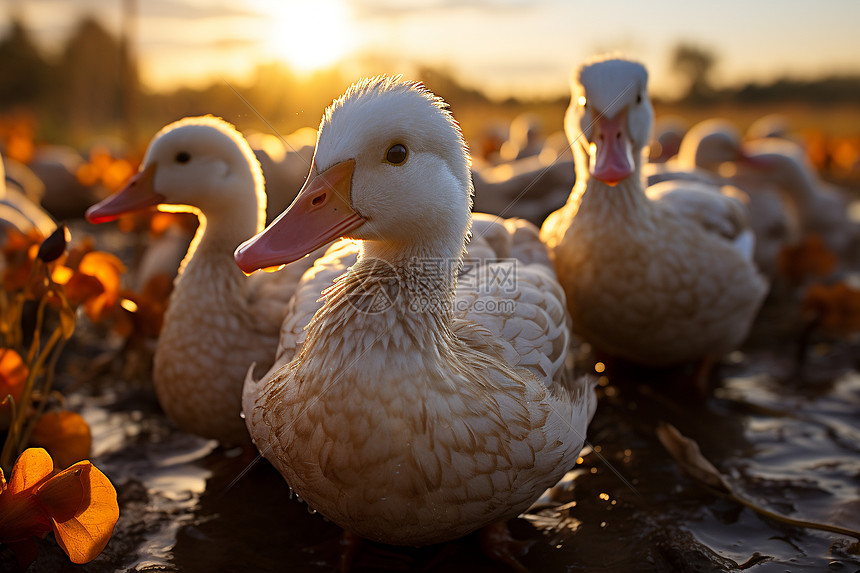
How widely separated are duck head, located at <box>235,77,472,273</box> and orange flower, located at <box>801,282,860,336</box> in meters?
2.94

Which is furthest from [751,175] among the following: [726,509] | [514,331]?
[514,331]

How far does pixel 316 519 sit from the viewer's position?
246cm

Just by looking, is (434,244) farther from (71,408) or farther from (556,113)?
(556,113)

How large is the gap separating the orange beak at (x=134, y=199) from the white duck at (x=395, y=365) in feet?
4.40

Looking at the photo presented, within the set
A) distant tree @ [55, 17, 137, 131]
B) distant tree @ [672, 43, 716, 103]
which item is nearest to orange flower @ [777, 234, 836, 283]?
distant tree @ [55, 17, 137, 131]

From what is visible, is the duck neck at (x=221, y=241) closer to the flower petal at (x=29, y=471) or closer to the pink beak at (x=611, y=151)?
the flower petal at (x=29, y=471)

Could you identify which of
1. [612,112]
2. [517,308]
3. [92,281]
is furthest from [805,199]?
[92,281]

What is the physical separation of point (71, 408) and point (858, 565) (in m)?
3.31

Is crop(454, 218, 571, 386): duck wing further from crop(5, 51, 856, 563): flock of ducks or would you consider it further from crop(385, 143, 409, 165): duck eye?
crop(385, 143, 409, 165): duck eye

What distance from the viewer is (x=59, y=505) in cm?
172

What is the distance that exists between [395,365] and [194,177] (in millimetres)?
1531

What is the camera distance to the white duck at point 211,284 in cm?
258

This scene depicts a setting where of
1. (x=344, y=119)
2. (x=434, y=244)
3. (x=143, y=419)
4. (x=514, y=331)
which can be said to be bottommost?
(x=143, y=419)

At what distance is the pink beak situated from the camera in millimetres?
2832
